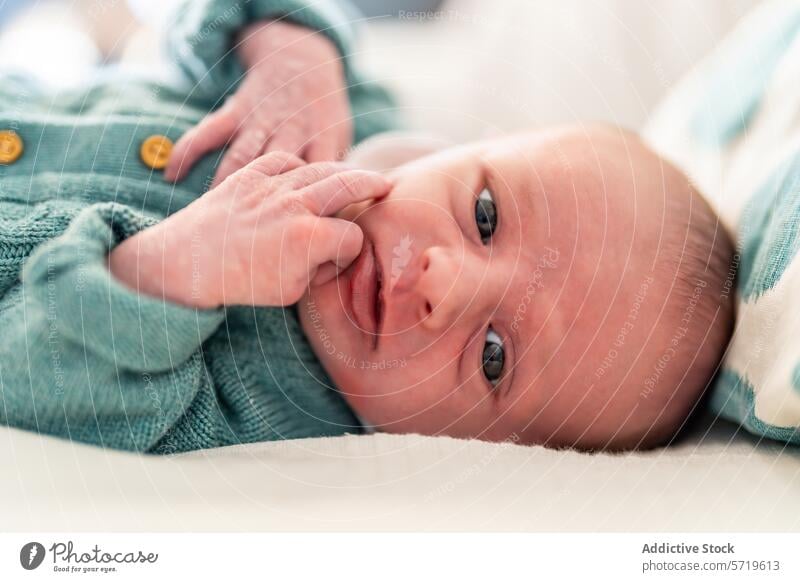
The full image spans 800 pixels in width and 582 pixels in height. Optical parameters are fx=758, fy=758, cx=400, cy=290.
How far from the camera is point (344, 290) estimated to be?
1.72 feet

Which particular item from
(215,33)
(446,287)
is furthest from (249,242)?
(215,33)

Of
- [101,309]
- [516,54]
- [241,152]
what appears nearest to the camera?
[101,309]

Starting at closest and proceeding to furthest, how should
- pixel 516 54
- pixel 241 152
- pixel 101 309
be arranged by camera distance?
1. pixel 101 309
2. pixel 241 152
3. pixel 516 54

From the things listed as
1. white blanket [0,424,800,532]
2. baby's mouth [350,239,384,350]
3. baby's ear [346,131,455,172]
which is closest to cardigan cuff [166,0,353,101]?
baby's ear [346,131,455,172]

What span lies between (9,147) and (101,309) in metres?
0.18

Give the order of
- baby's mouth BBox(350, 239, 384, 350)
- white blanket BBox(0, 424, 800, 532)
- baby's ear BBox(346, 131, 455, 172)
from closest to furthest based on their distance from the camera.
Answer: white blanket BBox(0, 424, 800, 532)
baby's mouth BBox(350, 239, 384, 350)
baby's ear BBox(346, 131, 455, 172)

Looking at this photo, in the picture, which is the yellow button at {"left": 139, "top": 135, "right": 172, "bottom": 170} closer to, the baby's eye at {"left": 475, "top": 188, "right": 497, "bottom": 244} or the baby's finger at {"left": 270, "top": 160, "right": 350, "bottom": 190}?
the baby's finger at {"left": 270, "top": 160, "right": 350, "bottom": 190}

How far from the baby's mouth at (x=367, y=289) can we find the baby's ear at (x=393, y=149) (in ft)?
0.38

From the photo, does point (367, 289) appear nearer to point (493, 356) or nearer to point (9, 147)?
point (493, 356)

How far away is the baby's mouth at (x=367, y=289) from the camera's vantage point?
0.52m

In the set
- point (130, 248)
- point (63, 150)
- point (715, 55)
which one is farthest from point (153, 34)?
point (715, 55)

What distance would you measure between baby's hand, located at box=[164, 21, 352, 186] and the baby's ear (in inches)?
0.7

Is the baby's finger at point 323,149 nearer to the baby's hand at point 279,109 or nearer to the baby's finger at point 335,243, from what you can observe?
the baby's hand at point 279,109

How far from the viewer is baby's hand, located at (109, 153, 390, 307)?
0.47 metres
